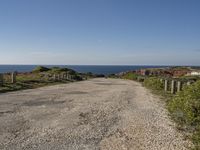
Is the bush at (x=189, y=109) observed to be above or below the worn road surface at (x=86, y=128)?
above

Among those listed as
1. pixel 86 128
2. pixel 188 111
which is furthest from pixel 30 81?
pixel 188 111

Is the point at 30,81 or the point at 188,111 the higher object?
the point at 188,111

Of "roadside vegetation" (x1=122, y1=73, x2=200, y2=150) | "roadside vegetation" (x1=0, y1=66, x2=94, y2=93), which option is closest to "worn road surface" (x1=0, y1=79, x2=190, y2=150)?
"roadside vegetation" (x1=122, y1=73, x2=200, y2=150)

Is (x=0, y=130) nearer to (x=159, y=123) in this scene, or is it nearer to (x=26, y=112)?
(x=26, y=112)

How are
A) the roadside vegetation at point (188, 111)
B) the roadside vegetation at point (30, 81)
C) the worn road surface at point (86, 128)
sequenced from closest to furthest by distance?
the worn road surface at point (86, 128)
the roadside vegetation at point (188, 111)
the roadside vegetation at point (30, 81)

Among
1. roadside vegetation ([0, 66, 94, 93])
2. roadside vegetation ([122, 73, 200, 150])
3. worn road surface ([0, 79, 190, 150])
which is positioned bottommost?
roadside vegetation ([0, 66, 94, 93])

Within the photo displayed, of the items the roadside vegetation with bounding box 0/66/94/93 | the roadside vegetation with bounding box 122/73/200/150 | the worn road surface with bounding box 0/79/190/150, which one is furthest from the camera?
the roadside vegetation with bounding box 0/66/94/93

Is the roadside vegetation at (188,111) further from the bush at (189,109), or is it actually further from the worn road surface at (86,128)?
the worn road surface at (86,128)

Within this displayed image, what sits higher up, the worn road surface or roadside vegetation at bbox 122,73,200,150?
roadside vegetation at bbox 122,73,200,150

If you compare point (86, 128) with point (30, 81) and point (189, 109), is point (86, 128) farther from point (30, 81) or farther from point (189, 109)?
point (30, 81)

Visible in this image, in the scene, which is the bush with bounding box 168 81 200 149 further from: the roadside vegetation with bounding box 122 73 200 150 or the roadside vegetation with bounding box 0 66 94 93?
the roadside vegetation with bounding box 0 66 94 93

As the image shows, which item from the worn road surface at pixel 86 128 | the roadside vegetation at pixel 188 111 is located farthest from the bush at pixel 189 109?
the worn road surface at pixel 86 128

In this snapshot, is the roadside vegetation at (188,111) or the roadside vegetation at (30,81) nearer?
the roadside vegetation at (188,111)

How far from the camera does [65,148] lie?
823 centimetres
